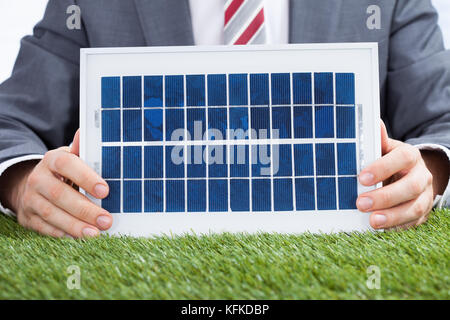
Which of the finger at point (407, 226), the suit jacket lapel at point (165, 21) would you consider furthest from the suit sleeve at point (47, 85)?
the finger at point (407, 226)

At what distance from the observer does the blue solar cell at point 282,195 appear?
3.46 feet

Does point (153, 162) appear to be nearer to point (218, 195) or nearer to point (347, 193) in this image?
point (218, 195)

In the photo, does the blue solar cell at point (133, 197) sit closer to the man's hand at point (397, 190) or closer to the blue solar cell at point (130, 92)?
the blue solar cell at point (130, 92)

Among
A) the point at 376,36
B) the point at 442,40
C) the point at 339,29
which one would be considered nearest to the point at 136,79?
the point at 339,29

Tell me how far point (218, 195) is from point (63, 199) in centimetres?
44

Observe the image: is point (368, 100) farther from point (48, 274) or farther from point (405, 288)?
point (48, 274)

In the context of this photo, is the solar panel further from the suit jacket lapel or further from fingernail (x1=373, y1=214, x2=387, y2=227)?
the suit jacket lapel

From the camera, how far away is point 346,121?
1061mm

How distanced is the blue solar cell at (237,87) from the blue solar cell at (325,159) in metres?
0.25

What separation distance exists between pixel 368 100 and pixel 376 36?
0.78 meters

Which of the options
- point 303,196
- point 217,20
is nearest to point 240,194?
point 303,196

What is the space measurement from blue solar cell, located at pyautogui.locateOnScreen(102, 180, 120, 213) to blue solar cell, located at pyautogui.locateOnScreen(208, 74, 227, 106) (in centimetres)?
36

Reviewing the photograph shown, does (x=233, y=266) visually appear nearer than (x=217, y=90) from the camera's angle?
Yes

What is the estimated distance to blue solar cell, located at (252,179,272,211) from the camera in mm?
1054
